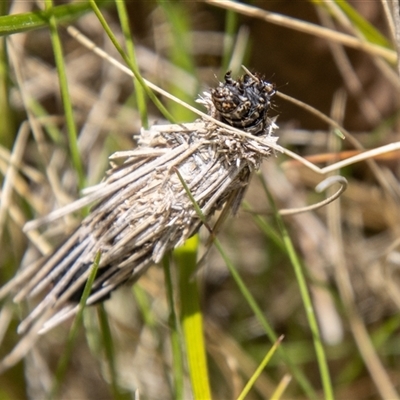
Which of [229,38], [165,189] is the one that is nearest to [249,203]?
[229,38]

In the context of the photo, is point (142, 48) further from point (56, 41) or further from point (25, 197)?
point (56, 41)

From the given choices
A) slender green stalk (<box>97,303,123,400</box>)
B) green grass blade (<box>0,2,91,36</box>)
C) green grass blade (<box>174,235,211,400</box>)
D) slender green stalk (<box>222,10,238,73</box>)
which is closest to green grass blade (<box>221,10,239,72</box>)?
slender green stalk (<box>222,10,238,73</box>)

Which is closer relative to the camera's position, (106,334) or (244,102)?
(244,102)

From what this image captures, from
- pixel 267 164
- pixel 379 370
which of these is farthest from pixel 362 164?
pixel 379 370

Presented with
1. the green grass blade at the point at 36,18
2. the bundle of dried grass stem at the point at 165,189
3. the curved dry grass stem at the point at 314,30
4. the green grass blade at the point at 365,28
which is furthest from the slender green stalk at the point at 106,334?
the green grass blade at the point at 365,28

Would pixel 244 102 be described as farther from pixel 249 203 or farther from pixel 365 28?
pixel 249 203

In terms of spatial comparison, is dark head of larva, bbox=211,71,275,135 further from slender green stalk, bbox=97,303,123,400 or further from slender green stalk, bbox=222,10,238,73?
slender green stalk, bbox=222,10,238,73
